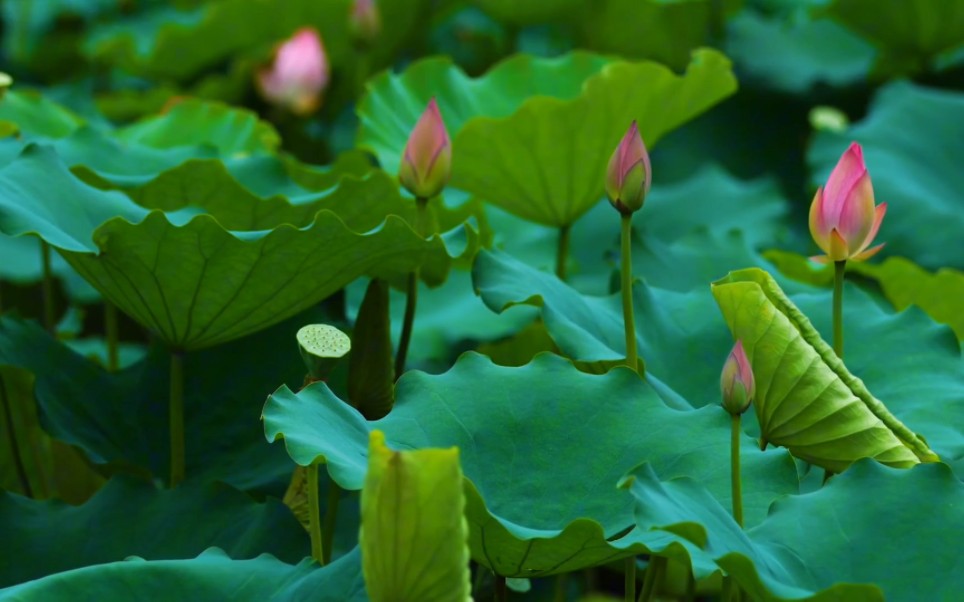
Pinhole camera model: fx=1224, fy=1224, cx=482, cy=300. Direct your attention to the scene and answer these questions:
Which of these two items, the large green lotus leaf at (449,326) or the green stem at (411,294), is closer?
the green stem at (411,294)

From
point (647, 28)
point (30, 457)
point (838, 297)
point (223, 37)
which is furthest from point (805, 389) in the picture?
point (223, 37)

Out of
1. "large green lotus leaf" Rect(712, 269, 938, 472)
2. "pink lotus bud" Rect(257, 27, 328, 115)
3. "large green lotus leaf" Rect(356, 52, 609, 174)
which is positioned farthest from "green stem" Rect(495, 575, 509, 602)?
"pink lotus bud" Rect(257, 27, 328, 115)

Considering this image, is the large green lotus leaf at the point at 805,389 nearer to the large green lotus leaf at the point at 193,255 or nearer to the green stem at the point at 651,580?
the green stem at the point at 651,580

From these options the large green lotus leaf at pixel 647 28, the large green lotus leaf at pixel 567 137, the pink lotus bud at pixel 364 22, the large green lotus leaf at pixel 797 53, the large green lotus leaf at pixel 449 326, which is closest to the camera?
the large green lotus leaf at pixel 567 137

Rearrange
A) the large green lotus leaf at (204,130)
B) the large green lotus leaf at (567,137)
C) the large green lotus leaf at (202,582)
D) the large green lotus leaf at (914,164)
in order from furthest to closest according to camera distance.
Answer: the large green lotus leaf at (914,164) → the large green lotus leaf at (204,130) → the large green lotus leaf at (567,137) → the large green lotus leaf at (202,582)

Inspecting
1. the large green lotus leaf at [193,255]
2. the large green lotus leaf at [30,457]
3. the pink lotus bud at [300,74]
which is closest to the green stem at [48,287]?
the large green lotus leaf at [30,457]

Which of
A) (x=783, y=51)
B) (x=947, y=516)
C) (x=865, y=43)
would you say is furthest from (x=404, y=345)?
(x=865, y=43)

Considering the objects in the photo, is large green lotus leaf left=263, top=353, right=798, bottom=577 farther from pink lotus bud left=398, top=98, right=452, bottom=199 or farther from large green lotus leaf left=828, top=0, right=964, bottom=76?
large green lotus leaf left=828, top=0, right=964, bottom=76

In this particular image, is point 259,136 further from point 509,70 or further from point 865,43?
point 865,43
